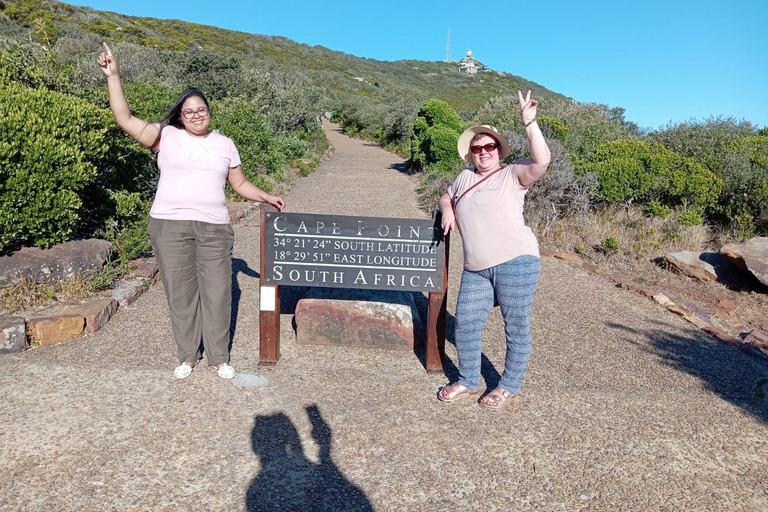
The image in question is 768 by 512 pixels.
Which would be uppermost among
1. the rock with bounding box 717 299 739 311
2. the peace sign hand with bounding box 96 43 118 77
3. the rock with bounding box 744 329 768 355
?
the peace sign hand with bounding box 96 43 118 77

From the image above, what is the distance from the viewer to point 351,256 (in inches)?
160

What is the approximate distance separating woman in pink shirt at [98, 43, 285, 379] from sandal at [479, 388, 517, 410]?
5.49 feet

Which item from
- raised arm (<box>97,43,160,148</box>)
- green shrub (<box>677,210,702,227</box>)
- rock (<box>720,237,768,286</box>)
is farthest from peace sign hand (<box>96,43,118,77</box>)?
green shrub (<box>677,210,702,227</box>)

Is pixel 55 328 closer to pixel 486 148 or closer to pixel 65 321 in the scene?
pixel 65 321

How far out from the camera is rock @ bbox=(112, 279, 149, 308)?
520 centimetres

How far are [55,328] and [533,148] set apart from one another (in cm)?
372

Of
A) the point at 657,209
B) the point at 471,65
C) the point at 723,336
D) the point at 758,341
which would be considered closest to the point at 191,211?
the point at 723,336

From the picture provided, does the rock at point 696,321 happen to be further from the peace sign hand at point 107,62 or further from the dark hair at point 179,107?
the peace sign hand at point 107,62

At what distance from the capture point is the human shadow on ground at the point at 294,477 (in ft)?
8.57

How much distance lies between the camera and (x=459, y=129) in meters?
16.7

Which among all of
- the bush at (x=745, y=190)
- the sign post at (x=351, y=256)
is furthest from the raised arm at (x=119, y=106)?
the bush at (x=745, y=190)

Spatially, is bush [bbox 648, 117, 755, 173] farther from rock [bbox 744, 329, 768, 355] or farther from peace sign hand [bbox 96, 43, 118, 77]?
peace sign hand [bbox 96, 43, 118, 77]

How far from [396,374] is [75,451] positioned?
202cm

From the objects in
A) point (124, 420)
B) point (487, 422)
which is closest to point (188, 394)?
point (124, 420)
